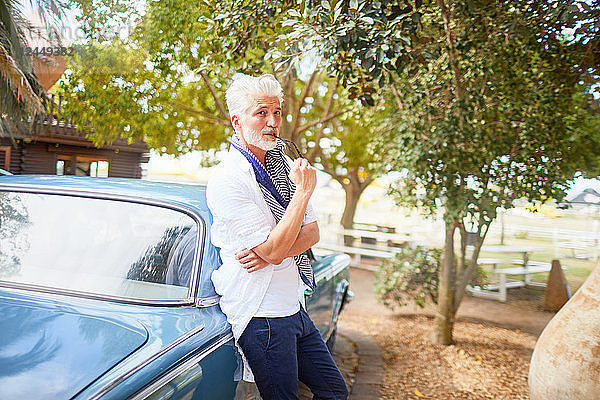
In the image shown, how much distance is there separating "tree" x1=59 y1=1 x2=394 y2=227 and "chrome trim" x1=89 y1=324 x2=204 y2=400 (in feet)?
8.70

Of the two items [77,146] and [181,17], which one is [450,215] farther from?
[77,146]

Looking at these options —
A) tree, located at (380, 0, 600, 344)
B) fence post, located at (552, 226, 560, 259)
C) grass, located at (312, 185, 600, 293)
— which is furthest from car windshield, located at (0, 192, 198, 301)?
fence post, located at (552, 226, 560, 259)

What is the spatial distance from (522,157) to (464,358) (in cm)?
207

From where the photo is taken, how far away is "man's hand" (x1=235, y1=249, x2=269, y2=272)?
1874 millimetres

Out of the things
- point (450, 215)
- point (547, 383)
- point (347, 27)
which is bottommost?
point (547, 383)

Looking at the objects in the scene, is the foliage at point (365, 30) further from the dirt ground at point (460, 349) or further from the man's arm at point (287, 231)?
the dirt ground at point (460, 349)

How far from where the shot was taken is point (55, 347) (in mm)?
1559

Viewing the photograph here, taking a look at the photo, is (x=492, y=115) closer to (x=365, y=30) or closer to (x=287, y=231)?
(x=365, y=30)

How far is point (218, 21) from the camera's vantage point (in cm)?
465

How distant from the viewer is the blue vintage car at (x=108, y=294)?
147cm

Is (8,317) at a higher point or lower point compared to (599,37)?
lower

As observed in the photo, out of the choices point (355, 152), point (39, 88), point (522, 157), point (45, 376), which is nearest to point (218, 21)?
point (522, 157)

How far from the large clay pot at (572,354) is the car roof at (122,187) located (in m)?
2.58

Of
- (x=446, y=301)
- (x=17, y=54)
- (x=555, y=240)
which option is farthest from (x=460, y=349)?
(x=555, y=240)
